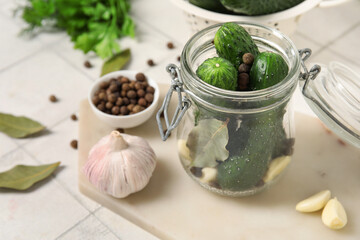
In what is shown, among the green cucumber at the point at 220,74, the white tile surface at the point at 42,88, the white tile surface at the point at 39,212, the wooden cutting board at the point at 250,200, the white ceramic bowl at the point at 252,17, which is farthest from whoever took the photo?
the white tile surface at the point at 42,88

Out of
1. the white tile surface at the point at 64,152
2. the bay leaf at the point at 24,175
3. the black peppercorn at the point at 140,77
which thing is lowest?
the white tile surface at the point at 64,152

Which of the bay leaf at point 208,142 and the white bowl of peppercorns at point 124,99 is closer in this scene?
the bay leaf at point 208,142

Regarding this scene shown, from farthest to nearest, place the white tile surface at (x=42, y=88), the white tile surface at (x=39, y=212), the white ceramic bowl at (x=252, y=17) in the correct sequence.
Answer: the white tile surface at (x=42, y=88) → the white ceramic bowl at (x=252, y=17) → the white tile surface at (x=39, y=212)

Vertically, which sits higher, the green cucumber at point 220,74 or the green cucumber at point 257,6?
the green cucumber at point 220,74

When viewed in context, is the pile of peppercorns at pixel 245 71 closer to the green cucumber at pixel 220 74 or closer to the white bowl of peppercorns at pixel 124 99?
the green cucumber at pixel 220 74

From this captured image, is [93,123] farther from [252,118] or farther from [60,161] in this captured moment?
[252,118]

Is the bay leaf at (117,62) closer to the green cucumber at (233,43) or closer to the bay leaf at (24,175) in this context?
the bay leaf at (24,175)

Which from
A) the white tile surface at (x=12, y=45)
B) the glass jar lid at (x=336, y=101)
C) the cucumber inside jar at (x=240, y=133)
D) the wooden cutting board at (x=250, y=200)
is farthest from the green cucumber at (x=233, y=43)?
the white tile surface at (x=12, y=45)
